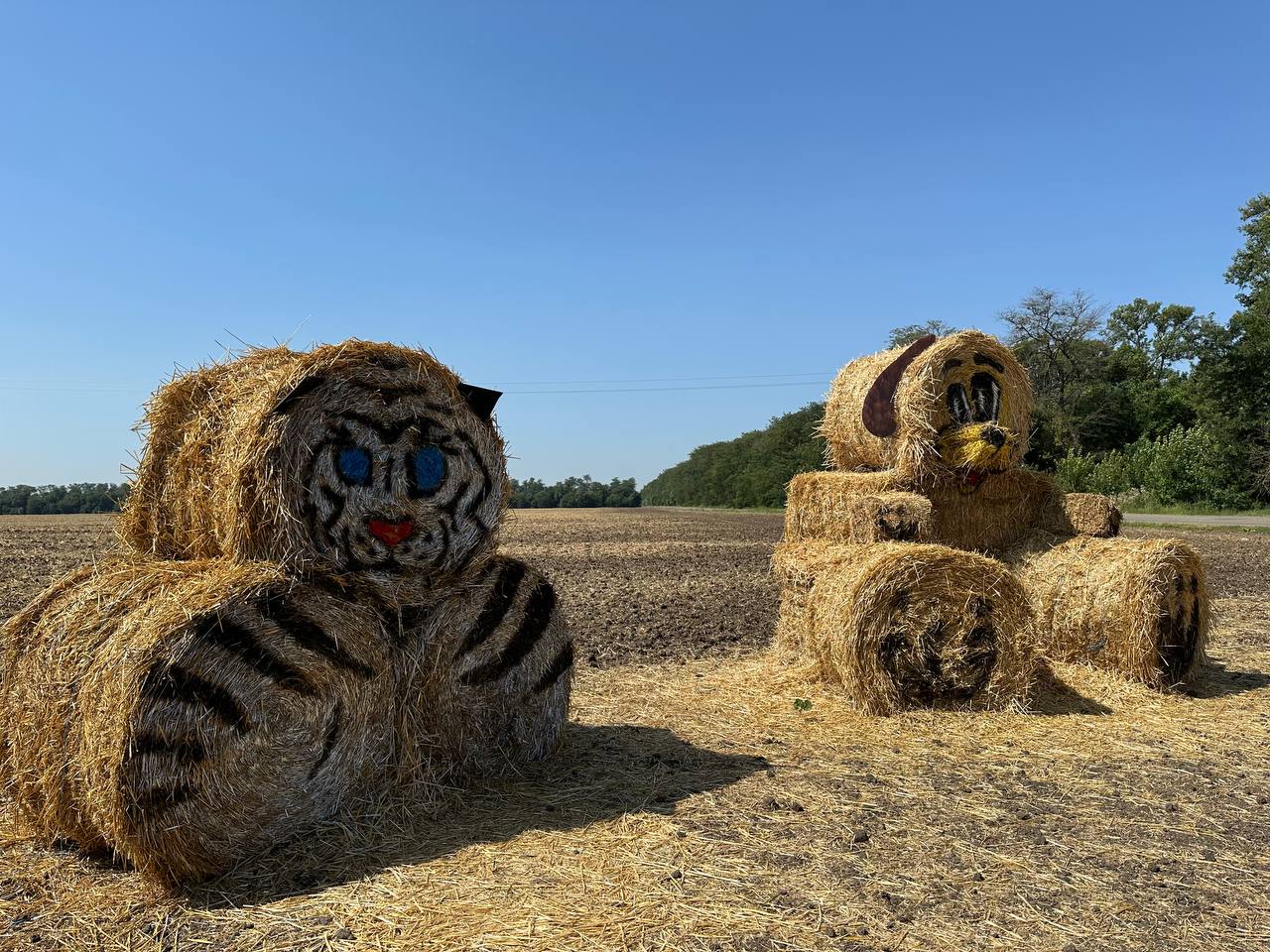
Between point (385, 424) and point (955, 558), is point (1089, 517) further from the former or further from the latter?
point (385, 424)

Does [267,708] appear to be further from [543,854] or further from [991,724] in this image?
[991,724]

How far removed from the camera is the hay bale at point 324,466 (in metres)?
3.81

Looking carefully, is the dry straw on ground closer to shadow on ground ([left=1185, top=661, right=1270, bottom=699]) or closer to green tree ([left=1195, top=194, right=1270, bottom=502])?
shadow on ground ([left=1185, top=661, right=1270, bottom=699])

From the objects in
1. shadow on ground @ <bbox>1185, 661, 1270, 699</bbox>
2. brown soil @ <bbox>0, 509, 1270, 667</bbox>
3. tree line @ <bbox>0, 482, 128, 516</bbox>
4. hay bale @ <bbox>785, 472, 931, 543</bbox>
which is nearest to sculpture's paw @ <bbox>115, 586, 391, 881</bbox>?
brown soil @ <bbox>0, 509, 1270, 667</bbox>

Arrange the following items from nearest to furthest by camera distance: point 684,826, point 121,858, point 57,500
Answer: point 121,858 < point 684,826 < point 57,500

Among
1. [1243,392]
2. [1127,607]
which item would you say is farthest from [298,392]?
[1243,392]

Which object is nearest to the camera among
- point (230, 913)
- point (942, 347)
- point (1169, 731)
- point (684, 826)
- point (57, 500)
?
point (230, 913)

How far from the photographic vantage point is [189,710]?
11.0ft

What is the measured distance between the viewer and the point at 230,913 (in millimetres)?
3105

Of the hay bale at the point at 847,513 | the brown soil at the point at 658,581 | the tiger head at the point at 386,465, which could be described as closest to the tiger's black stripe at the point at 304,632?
the tiger head at the point at 386,465

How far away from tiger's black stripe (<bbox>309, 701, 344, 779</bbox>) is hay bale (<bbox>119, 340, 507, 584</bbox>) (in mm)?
634

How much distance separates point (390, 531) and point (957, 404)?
458 cm

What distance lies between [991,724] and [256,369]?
4739 mm

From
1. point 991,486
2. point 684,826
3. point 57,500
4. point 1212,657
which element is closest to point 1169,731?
point 991,486
